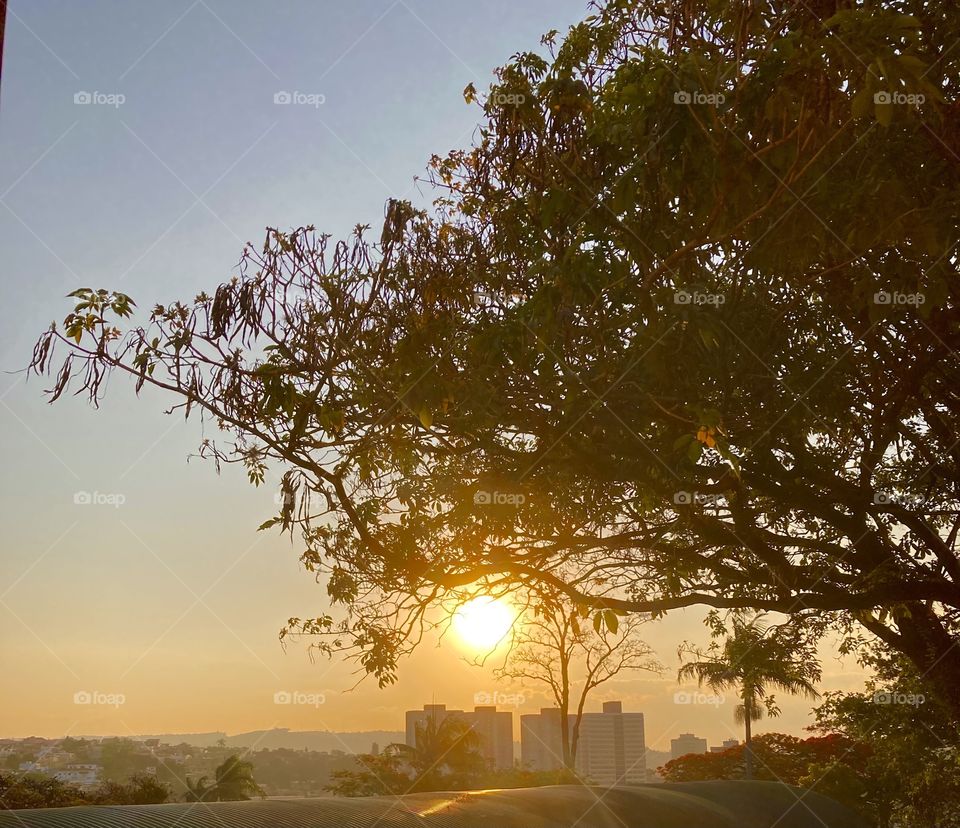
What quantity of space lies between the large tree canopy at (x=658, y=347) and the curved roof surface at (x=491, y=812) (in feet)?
6.03

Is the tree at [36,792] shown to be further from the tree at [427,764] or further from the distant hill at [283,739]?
the tree at [427,764]

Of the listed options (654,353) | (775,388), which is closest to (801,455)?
(775,388)

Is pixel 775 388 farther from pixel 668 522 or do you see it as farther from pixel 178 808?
pixel 178 808

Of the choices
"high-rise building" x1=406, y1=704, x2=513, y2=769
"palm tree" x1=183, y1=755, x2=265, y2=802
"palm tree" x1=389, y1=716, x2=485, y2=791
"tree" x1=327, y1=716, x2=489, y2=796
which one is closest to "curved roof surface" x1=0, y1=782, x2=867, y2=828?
"tree" x1=327, y1=716, x2=489, y2=796

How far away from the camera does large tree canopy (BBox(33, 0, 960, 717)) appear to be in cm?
398

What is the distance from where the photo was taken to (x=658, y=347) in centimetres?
520

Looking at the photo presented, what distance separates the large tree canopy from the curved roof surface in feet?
6.03

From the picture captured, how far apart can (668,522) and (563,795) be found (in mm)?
3161

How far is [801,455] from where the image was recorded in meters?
6.55

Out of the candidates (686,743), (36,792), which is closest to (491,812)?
(36,792)

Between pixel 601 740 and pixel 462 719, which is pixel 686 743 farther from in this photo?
pixel 462 719

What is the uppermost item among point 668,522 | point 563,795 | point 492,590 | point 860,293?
point 860,293

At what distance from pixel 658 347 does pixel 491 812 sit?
285cm

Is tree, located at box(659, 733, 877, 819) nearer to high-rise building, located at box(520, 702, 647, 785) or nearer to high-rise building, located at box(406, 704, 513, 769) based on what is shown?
high-rise building, located at box(520, 702, 647, 785)
